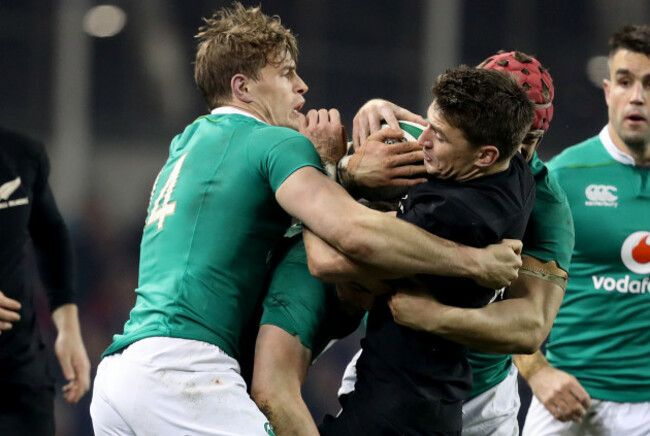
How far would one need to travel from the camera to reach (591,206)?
165 inches

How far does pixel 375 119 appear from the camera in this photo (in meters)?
2.94

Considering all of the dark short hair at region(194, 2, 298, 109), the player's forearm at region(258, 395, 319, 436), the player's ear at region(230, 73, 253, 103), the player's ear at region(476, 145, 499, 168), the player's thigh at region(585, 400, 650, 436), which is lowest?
the player's thigh at region(585, 400, 650, 436)

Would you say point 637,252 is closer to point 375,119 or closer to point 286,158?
point 375,119

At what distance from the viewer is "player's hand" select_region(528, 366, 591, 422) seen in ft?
12.8

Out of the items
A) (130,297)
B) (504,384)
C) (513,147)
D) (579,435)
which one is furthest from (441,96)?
(130,297)

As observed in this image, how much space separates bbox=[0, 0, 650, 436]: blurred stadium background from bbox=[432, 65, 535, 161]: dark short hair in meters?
5.04

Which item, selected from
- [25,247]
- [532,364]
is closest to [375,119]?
[532,364]

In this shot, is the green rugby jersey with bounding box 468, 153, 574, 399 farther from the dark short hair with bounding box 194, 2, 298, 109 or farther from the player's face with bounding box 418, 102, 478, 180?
the dark short hair with bounding box 194, 2, 298, 109

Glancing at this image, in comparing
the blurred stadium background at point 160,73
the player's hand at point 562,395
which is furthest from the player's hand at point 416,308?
the blurred stadium background at point 160,73

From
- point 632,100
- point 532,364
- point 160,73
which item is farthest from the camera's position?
point 160,73

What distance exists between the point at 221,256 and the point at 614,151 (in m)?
2.40

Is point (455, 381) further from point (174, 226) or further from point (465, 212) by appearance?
point (174, 226)

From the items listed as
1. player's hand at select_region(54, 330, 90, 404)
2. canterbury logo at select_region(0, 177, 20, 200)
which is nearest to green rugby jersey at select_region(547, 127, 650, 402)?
player's hand at select_region(54, 330, 90, 404)

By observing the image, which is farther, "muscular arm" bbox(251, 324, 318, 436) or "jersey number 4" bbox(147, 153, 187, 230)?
"jersey number 4" bbox(147, 153, 187, 230)
